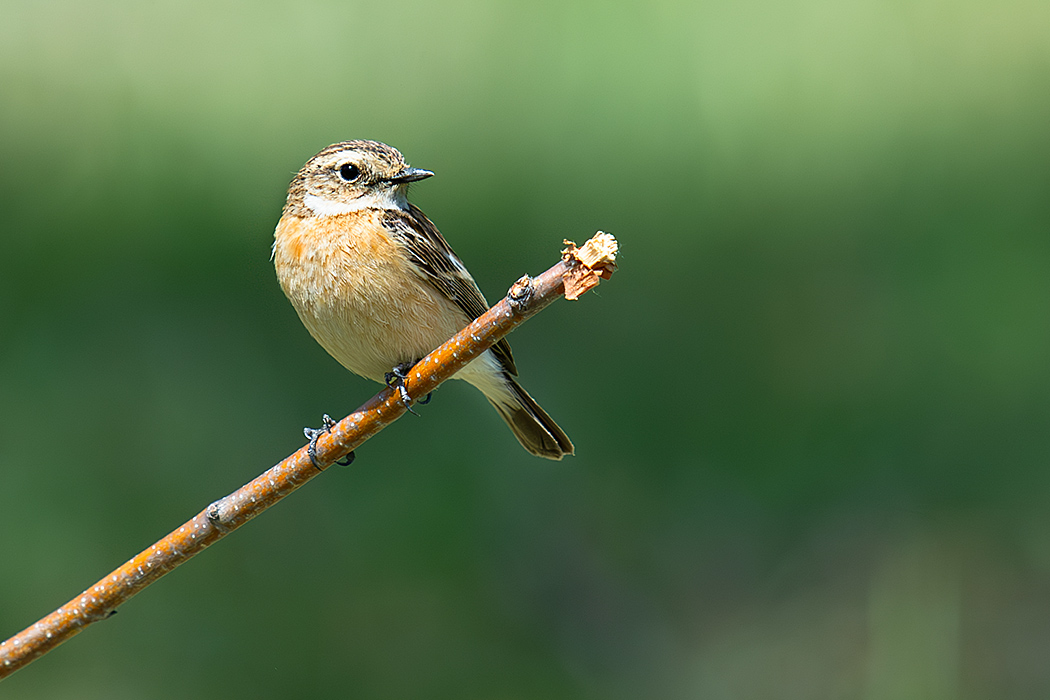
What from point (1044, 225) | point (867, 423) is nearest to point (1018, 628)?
point (867, 423)

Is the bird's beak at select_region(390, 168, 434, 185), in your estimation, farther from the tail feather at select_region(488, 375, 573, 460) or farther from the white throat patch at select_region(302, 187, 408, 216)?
the tail feather at select_region(488, 375, 573, 460)

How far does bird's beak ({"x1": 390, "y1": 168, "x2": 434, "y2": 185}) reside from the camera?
2.86m

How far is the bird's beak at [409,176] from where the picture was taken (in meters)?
2.86

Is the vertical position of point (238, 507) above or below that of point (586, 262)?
below

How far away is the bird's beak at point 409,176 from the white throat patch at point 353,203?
0.06 m

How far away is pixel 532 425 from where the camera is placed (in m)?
3.24

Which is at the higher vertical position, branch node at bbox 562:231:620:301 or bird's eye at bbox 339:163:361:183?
bird's eye at bbox 339:163:361:183

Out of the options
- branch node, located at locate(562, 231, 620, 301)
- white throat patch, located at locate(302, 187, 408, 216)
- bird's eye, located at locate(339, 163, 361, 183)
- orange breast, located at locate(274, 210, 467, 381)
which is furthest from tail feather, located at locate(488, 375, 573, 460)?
branch node, located at locate(562, 231, 620, 301)

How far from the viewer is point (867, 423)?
4906mm

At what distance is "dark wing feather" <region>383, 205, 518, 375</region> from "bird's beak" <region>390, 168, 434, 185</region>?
0.10 m

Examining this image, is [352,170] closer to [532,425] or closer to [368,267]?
[368,267]

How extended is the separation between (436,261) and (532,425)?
67cm

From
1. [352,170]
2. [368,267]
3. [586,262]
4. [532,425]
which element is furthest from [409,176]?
[586,262]

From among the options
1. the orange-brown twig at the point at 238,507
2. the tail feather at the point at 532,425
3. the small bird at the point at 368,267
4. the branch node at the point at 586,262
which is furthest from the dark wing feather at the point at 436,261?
the branch node at the point at 586,262
